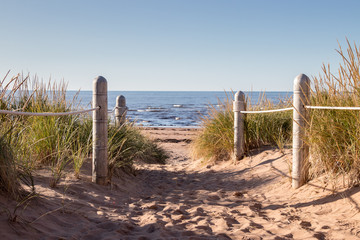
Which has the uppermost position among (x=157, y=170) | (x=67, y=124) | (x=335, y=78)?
(x=335, y=78)

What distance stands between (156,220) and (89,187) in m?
1.29

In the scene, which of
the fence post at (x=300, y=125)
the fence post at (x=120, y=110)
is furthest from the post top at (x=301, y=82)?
the fence post at (x=120, y=110)

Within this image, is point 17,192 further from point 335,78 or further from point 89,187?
point 335,78

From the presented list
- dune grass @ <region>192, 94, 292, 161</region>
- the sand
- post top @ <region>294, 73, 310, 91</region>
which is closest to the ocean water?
dune grass @ <region>192, 94, 292, 161</region>

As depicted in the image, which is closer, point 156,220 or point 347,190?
point 156,220

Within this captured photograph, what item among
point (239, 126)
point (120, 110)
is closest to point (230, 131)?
point (239, 126)

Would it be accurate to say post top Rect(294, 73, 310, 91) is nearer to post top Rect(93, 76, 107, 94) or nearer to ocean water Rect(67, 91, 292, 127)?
ocean water Rect(67, 91, 292, 127)

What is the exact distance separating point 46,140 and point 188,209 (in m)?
2.09

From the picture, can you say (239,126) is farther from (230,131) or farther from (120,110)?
(120,110)

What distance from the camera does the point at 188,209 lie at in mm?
3797

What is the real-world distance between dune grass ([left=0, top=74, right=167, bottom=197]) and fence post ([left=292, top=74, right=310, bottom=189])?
229 cm

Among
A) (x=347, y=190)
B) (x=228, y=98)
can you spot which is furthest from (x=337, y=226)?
(x=228, y=98)

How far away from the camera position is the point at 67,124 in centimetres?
485

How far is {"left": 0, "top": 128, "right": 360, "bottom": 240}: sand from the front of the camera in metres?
2.82
